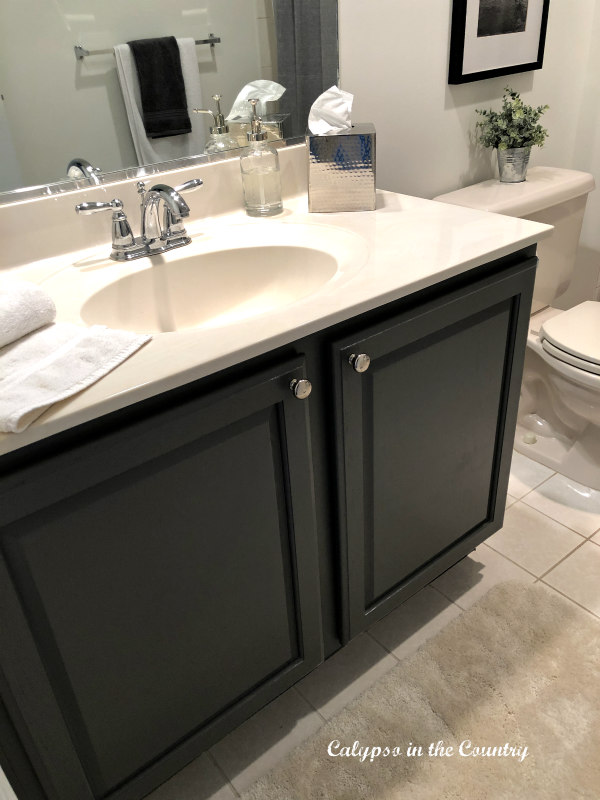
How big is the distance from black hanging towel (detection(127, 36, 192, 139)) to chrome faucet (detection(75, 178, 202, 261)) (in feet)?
0.41

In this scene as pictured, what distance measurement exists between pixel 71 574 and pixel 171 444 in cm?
20

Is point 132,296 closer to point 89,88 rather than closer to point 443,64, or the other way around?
point 89,88

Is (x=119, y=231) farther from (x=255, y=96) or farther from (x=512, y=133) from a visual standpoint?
(x=512, y=133)

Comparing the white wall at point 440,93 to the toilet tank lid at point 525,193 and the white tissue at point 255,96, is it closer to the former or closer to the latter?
the toilet tank lid at point 525,193

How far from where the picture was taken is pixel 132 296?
3.57ft

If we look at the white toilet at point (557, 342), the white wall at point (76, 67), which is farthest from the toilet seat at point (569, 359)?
the white wall at point (76, 67)

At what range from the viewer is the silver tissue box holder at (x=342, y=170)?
124 centimetres

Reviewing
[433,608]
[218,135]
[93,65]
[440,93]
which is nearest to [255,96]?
[218,135]

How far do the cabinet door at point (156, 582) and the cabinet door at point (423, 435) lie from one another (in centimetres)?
11

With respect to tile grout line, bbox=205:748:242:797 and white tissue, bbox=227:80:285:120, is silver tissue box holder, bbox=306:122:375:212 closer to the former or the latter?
white tissue, bbox=227:80:285:120

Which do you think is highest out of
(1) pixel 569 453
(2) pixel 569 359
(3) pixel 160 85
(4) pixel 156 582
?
(3) pixel 160 85

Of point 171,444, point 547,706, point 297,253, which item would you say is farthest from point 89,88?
point 547,706

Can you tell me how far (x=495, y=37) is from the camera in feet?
5.50

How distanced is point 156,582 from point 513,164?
1.53 metres
